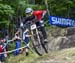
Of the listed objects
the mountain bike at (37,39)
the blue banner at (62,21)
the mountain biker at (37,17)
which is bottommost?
the blue banner at (62,21)

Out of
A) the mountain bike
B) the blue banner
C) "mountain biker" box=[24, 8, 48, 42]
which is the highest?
"mountain biker" box=[24, 8, 48, 42]

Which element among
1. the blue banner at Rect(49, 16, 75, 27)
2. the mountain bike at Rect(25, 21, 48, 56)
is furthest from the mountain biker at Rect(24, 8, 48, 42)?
the blue banner at Rect(49, 16, 75, 27)

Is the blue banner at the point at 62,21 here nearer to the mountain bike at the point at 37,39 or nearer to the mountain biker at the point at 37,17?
the mountain bike at the point at 37,39

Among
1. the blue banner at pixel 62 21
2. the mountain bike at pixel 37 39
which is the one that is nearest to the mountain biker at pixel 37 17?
the mountain bike at pixel 37 39

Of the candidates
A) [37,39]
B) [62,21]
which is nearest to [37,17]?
[37,39]

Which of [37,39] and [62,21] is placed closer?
[37,39]

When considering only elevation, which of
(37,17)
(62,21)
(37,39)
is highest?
(37,17)

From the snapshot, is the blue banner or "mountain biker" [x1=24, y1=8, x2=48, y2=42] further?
the blue banner

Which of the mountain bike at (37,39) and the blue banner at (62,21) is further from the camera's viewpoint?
the blue banner at (62,21)

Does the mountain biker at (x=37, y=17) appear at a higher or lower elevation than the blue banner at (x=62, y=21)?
higher

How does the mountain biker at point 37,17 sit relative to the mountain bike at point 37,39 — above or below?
above

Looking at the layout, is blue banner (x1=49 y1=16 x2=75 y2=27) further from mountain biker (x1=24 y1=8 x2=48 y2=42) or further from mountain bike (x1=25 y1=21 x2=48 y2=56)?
mountain biker (x1=24 y1=8 x2=48 y2=42)

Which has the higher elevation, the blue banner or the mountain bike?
the mountain bike

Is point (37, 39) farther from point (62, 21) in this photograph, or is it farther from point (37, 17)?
point (62, 21)
